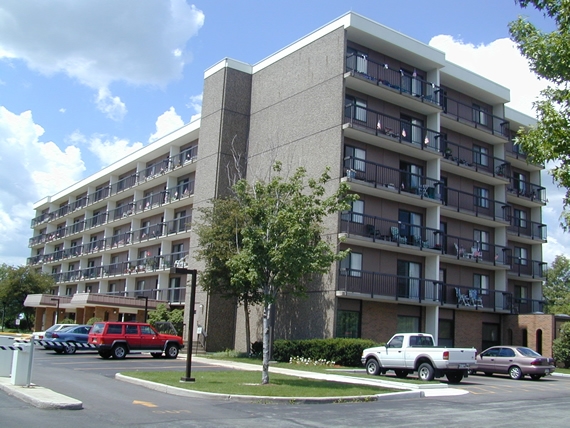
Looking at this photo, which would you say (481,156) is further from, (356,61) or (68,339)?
(68,339)

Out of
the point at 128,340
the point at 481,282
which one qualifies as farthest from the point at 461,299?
the point at 128,340

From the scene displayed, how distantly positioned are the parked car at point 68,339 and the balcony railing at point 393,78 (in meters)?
20.3

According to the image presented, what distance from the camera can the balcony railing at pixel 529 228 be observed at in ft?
142

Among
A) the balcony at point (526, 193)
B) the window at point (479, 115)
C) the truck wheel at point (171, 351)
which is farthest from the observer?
the balcony at point (526, 193)

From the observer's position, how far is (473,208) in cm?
3912

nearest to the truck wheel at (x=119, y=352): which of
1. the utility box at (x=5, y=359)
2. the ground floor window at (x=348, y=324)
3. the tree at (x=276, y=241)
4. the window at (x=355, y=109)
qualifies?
the ground floor window at (x=348, y=324)

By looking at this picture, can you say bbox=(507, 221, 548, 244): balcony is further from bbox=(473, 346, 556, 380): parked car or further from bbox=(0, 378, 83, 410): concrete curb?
bbox=(0, 378, 83, 410): concrete curb

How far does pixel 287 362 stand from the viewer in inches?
1187

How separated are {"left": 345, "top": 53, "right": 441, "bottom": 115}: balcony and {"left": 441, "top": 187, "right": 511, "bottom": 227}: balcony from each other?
5226mm

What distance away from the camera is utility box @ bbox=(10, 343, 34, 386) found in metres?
15.8

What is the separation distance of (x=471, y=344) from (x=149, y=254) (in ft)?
82.3

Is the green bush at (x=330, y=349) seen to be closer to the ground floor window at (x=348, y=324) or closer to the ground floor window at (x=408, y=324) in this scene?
the ground floor window at (x=348, y=324)

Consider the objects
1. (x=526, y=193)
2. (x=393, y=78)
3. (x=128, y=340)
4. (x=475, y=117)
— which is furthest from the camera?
(x=526, y=193)

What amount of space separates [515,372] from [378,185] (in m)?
11.1
